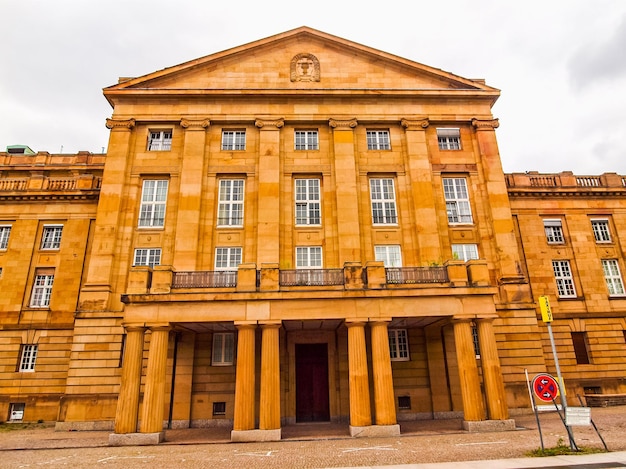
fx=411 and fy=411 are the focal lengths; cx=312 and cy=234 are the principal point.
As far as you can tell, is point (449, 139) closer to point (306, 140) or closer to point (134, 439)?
point (306, 140)

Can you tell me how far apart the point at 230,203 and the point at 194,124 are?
5.92 m

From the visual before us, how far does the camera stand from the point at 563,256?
2950 cm

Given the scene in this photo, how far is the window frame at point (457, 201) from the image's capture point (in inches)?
1019

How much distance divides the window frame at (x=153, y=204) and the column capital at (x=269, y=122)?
22.6 feet

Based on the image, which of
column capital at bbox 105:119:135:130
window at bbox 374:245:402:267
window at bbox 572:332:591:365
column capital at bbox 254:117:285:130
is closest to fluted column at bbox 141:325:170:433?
window at bbox 374:245:402:267

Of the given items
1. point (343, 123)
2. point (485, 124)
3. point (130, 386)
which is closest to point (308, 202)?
point (343, 123)

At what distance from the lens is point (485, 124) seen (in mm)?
27438

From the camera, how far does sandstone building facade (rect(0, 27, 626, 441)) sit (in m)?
17.9

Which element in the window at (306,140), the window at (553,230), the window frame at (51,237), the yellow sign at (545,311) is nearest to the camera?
the yellow sign at (545,311)

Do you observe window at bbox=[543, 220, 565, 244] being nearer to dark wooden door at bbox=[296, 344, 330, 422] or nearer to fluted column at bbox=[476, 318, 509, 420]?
fluted column at bbox=[476, 318, 509, 420]

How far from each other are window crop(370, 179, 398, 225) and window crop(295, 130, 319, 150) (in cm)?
453

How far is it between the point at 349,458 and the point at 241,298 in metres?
7.70

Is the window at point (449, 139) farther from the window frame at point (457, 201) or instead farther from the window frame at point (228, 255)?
the window frame at point (228, 255)

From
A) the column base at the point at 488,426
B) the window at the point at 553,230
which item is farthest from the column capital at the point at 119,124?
the window at the point at 553,230
